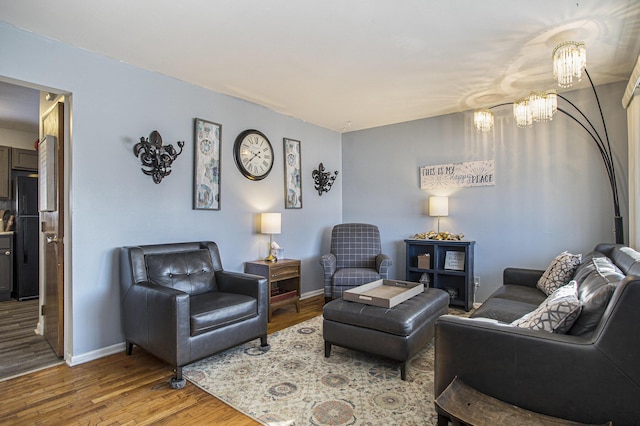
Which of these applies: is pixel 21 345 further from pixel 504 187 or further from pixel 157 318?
pixel 504 187

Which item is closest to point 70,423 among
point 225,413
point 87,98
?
point 225,413

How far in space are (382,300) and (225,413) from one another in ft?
4.30

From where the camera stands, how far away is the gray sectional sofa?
1.37 m

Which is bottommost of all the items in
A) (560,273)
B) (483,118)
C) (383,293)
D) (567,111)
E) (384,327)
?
(384,327)

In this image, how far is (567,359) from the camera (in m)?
1.47

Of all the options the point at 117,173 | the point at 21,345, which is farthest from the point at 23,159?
the point at 117,173

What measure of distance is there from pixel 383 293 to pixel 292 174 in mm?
2326

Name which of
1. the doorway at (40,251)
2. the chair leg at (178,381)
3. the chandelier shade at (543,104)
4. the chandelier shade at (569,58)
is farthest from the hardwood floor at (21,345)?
the chandelier shade at (543,104)

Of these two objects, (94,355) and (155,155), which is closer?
(94,355)

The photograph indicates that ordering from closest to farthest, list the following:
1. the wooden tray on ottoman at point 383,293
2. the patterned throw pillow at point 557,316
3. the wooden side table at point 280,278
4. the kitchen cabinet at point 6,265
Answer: the patterned throw pillow at point 557,316 → the wooden tray on ottoman at point 383,293 → the wooden side table at point 280,278 → the kitchen cabinet at point 6,265

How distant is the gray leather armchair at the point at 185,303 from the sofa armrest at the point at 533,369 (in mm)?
1645

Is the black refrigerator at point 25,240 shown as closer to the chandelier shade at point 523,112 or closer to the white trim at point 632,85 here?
the chandelier shade at point 523,112

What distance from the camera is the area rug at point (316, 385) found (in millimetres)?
2059

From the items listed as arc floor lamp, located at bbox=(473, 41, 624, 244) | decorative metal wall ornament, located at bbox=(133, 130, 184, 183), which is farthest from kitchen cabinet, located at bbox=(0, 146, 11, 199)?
arc floor lamp, located at bbox=(473, 41, 624, 244)
